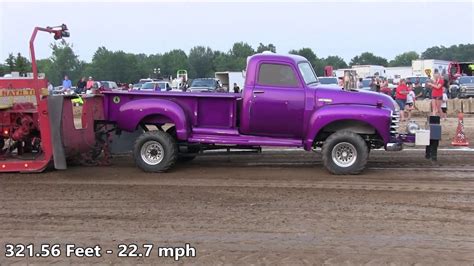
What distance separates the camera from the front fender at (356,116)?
30.6 feet

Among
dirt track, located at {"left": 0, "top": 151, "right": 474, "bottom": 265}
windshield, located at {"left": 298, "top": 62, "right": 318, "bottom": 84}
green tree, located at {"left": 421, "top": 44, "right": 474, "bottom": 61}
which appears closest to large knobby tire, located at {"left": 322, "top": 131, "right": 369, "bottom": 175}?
dirt track, located at {"left": 0, "top": 151, "right": 474, "bottom": 265}

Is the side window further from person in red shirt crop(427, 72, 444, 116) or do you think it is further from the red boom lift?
person in red shirt crop(427, 72, 444, 116)

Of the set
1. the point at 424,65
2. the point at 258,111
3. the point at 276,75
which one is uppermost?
the point at 424,65

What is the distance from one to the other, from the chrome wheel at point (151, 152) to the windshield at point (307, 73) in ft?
9.62

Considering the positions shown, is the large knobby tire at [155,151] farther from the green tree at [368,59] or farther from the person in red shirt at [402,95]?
the green tree at [368,59]

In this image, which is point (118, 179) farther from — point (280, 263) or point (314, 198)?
point (280, 263)

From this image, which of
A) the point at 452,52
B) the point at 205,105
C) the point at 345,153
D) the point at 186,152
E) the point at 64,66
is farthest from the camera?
the point at 452,52

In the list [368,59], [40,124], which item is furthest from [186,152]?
[368,59]

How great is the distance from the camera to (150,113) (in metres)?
9.90

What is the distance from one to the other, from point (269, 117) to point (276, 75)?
774 millimetres

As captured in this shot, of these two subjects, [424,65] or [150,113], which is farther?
Answer: [424,65]

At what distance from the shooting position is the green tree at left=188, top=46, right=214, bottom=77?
118000 millimetres

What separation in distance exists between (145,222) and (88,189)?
2345mm

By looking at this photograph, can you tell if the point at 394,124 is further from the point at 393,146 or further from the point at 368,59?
the point at 368,59
